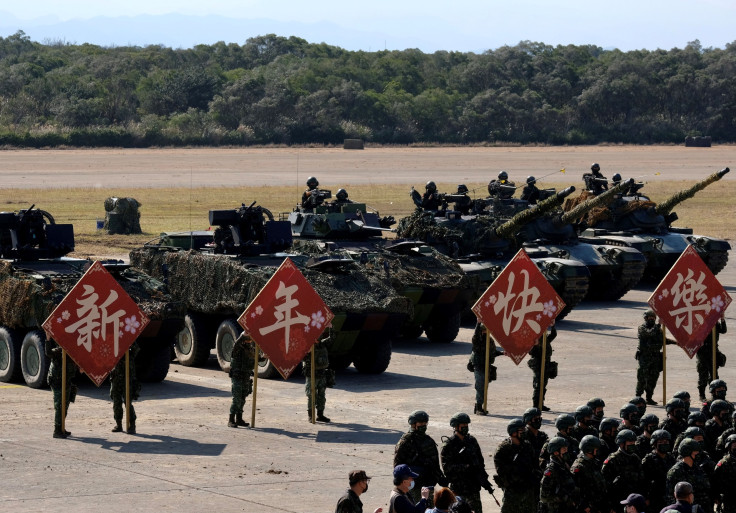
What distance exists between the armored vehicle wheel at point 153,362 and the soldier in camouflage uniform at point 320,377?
3.06 meters

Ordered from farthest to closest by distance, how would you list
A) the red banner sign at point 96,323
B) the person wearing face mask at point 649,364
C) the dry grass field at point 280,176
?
1. the dry grass field at point 280,176
2. the person wearing face mask at point 649,364
3. the red banner sign at point 96,323

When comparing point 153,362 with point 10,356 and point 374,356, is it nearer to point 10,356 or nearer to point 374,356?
point 10,356

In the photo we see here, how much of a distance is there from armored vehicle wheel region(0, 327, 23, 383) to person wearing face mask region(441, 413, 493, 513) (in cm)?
973

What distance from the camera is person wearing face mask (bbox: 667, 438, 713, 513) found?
12547 mm

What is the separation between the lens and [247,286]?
22359 mm

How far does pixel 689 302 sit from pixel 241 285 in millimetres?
6692

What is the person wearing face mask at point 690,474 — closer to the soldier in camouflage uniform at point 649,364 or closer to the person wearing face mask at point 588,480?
the person wearing face mask at point 588,480

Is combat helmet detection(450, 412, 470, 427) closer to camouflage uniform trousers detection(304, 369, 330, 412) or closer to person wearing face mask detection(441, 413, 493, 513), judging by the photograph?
person wearing face mask detection(441, 413, 493, 513)

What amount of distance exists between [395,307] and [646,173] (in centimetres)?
5318

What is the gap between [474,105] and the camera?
333 ft

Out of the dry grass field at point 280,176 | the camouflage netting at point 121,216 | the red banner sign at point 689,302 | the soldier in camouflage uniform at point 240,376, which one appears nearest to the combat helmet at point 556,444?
the soldier in camouflage uniform at point 240,376

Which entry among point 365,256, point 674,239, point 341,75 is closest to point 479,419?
point 365,256

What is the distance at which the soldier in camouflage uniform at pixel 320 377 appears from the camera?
18.5m

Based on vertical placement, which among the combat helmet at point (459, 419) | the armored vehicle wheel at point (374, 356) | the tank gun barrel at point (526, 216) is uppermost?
the tank gun barrel at point (526, 216)
